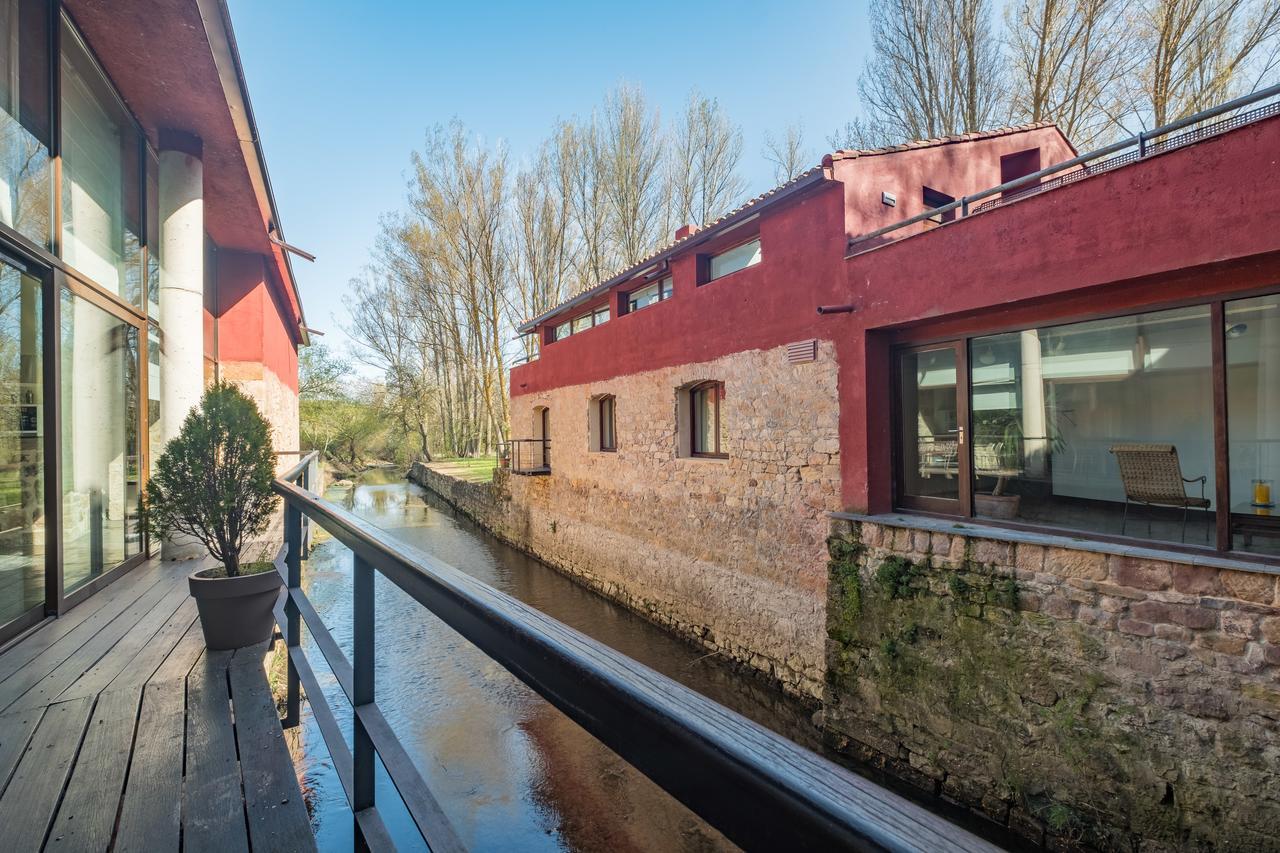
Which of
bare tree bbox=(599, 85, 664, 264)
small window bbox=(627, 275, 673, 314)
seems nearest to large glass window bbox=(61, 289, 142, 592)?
small window bbox=(627, 275, 673, 314)

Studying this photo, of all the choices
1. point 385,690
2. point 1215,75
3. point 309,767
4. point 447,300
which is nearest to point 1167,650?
point 309,767

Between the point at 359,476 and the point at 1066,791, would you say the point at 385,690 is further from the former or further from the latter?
the point at 359,476

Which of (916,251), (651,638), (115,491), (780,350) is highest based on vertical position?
(916,251)

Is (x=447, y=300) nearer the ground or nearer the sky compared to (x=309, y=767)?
nearer the sky

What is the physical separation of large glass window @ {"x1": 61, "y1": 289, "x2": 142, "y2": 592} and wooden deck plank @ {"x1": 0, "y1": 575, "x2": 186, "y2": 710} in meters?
0.48

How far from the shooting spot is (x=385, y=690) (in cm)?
636

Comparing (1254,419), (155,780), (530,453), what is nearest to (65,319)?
(155,780)

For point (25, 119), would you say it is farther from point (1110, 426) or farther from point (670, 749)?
point (1110, 426)

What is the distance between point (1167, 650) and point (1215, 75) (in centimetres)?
1002

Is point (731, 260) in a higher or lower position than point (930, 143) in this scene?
lower

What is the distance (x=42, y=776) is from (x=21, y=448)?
2.02m

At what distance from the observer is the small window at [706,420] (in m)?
8.12

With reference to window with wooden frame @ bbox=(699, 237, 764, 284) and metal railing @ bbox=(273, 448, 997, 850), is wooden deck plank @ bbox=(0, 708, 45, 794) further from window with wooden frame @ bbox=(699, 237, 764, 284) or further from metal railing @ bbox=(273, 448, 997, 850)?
window with wooden frame @ bbox=(699, 237, 764, 284)

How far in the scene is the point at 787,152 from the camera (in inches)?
615
